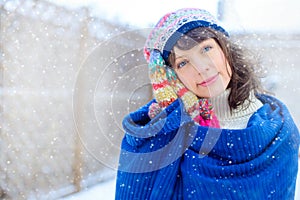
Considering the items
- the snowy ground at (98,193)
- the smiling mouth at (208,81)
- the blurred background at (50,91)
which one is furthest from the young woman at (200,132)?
the snowy ground at (98,193)

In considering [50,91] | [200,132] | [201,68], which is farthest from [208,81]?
[50,91]

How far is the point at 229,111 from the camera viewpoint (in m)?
0.94

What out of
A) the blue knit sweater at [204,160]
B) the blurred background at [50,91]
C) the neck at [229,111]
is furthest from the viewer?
the blurred background at [50,91]

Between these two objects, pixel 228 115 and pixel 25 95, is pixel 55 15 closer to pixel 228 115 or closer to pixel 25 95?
pixel 25 95

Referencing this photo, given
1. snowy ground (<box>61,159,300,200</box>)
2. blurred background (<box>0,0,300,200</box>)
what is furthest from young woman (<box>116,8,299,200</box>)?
snowy ground (<box>61,159,300,200</box>)

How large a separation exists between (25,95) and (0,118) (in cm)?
21

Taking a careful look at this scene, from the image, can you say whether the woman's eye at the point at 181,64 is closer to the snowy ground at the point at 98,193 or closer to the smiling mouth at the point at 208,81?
the smiling mouth at the point at 208,81

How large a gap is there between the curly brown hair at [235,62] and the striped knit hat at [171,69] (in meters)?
0.02

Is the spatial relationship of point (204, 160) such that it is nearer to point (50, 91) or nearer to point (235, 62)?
point (235, 62)

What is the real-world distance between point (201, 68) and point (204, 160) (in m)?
0.22

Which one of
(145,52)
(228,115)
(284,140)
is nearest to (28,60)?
(145,52)

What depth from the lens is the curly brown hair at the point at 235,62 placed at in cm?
87

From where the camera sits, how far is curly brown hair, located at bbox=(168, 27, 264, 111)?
0.87 m

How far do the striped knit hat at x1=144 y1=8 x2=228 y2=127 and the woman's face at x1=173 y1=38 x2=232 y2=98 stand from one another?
18 millimetres
